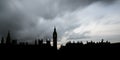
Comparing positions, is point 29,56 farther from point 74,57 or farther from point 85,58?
point 85,58

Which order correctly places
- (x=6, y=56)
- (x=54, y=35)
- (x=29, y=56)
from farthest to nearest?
(x=54, y=35), (x=29, y=56), (x=6, y=56)

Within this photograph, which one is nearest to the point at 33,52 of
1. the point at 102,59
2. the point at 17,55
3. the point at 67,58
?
the point at 17,55

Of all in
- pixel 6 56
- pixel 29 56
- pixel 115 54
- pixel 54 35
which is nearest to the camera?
pixel 115 54

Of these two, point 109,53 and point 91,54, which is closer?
point 109,53

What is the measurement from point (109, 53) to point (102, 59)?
3048mm

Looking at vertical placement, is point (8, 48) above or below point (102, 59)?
above

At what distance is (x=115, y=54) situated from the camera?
176 feet

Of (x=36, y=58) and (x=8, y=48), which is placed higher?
(x=8, y=48)

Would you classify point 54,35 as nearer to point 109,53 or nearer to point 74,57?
point 74,57

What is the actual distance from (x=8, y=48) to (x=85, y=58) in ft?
92.3

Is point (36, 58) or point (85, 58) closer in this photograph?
point (85, 58)

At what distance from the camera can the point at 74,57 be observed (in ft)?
207

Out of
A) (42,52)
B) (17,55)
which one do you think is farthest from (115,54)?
(17,55)

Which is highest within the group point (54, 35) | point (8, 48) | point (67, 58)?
point (54, 35)
